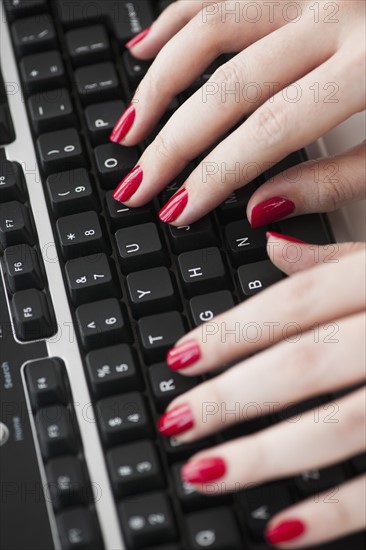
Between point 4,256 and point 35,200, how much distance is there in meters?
0.07

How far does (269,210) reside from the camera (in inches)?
29.4

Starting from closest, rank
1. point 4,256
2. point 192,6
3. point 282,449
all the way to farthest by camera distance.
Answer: point 282,449 → point 4,256 → point 192,6

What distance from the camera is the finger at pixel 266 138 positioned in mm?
751

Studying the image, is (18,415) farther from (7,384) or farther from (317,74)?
(317,74)

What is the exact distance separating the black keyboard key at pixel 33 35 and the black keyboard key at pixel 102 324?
30cm

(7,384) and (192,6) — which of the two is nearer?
(7,384)

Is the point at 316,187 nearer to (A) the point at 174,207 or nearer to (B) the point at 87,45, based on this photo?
(A) the point at 174,207

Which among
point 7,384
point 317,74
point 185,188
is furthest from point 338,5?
point 7,384

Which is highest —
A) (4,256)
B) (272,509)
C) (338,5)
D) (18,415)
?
(338,5)

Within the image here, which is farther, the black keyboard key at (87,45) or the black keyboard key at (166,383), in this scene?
the black keyboard key at (87,45)

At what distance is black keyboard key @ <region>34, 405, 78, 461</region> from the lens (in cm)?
67

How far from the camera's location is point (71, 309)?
732 mm

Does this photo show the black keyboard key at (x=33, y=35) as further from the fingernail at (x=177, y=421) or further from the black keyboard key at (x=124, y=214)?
the fingernail at (x=177, y=421)

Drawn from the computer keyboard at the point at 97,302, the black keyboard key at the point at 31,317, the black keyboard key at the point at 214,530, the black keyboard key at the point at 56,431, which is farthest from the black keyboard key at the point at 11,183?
the black keyboard key at the point at 214,530
